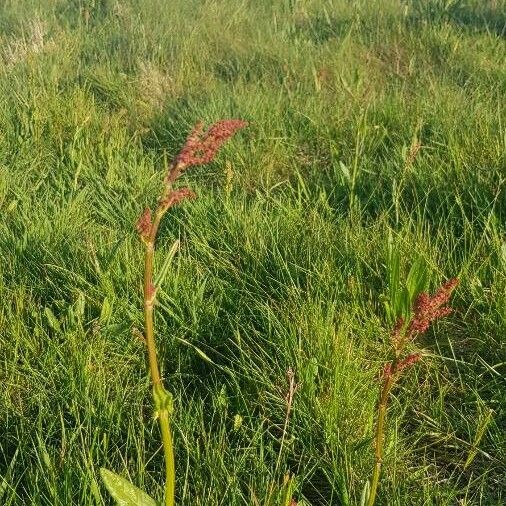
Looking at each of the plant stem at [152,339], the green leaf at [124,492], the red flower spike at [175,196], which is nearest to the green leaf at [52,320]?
the green leaf at [124,492]

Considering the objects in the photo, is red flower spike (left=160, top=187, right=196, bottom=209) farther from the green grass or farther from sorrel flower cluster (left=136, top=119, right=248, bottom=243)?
the green grass

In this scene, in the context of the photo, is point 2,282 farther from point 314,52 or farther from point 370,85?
point 314,52

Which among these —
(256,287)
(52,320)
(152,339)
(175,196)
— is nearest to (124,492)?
(152,339)

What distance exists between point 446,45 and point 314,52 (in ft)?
2.42

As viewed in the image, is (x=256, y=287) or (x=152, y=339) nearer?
(x=152, y=339)

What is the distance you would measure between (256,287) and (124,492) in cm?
98

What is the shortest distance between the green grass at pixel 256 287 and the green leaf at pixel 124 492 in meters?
0.28

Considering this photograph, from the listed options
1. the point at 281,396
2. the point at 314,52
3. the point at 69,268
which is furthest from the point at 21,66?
the point at 281,396

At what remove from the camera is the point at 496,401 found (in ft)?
5.35

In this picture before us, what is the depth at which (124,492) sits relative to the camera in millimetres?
1035

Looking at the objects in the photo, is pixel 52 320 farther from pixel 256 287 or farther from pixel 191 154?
pixel 191 154

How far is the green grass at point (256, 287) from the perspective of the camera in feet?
4.85

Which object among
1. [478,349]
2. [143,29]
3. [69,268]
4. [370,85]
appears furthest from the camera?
[143,29]

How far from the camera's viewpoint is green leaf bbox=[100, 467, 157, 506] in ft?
3.34
